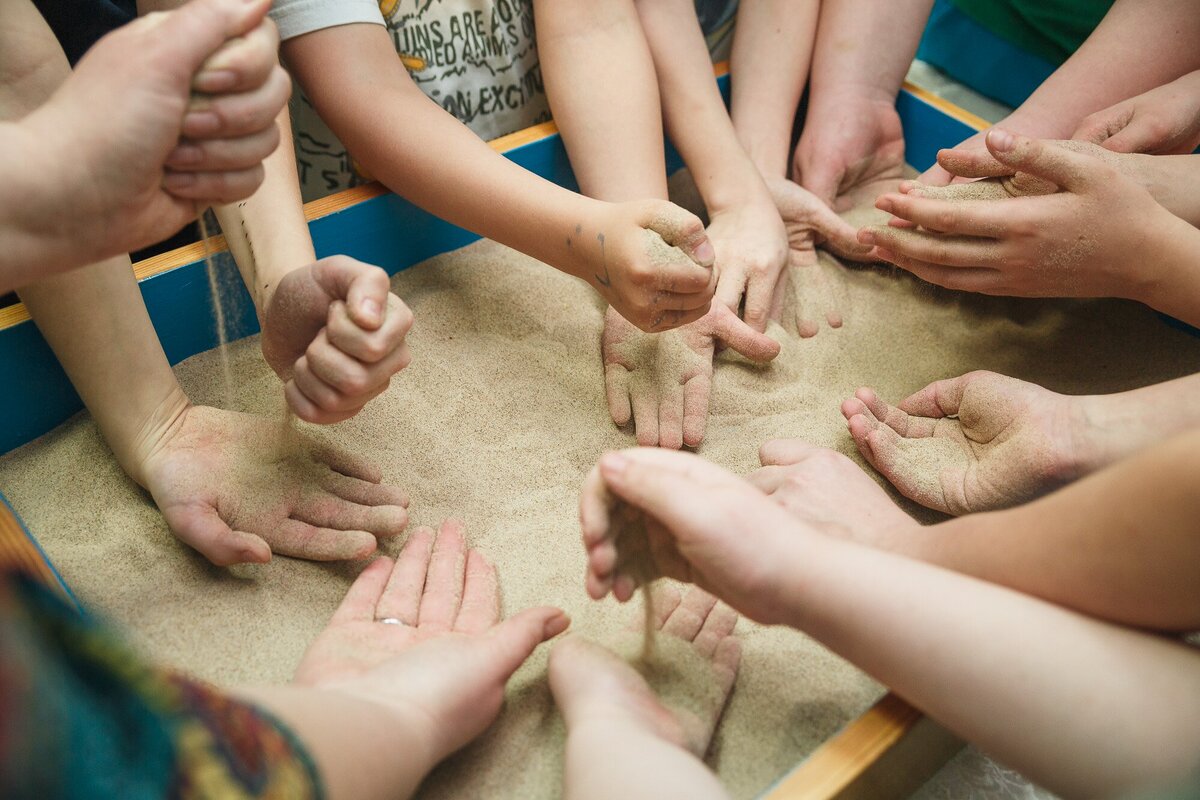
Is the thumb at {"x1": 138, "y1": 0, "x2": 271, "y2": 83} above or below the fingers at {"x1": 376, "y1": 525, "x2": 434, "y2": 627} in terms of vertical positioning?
above

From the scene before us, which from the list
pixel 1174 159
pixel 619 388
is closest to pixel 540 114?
pixel 619 388

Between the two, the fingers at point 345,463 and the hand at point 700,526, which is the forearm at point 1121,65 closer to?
the hand at point 700,526

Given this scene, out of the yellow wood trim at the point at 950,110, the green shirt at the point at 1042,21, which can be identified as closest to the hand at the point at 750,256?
the yellow wood trim at the point at 950,110

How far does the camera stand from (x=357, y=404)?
783 mm

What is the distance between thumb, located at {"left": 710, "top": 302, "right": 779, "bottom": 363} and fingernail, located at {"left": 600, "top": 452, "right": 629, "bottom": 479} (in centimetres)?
43

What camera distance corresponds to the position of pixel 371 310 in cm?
71

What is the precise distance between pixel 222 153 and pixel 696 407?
55cm

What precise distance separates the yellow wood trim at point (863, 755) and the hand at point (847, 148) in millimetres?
817

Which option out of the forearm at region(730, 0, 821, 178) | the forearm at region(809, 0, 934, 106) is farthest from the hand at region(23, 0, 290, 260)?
the forearm at region(809, 0, 934, 106)

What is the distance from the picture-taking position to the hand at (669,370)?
980 millimetres

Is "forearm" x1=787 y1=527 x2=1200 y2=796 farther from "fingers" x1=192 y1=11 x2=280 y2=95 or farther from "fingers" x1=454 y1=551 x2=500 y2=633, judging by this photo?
"fingers" x1=192 y1=11 x2=280 y2=95

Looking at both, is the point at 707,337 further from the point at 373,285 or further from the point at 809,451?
the point at 373,285

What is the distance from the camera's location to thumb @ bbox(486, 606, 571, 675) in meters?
0.73

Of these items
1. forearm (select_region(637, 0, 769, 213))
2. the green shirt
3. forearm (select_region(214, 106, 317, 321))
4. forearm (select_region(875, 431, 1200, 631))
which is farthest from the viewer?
the green shirt
